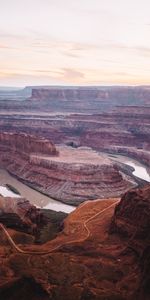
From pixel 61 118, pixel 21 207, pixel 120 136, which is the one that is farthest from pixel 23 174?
pixel 61 118

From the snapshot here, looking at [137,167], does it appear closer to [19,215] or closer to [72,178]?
[72,178]

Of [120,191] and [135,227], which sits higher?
[135,227]

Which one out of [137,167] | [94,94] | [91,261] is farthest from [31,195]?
[94,94]

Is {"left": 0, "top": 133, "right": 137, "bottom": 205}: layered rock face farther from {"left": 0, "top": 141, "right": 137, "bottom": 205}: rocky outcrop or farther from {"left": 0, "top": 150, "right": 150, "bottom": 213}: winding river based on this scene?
{"left": 0, "top": 150, "right": 150, "bottom": 213}: winding river

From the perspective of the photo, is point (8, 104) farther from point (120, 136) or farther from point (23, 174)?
point (23, 174)

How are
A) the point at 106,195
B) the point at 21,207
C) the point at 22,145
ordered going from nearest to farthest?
the point at 21,207, the point at 106,195, the point at 22,145

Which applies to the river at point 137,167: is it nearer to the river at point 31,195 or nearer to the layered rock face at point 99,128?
the layered rock face at point 99,128
